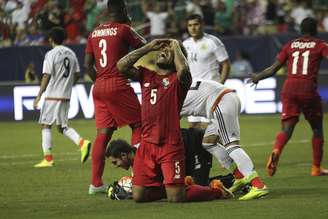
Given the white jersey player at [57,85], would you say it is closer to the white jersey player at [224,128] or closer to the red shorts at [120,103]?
the red shorts at [120,103]

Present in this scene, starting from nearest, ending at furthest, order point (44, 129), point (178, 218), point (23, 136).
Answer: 1. point (178, 218)
2. point (44, 129)
3. point (23, 136)

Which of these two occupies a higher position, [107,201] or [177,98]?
[177,98]

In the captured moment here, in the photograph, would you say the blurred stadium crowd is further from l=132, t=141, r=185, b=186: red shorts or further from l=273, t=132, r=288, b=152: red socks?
l=132, t=141, r=185, b=186: red shorts

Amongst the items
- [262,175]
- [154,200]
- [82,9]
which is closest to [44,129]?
[262,175]

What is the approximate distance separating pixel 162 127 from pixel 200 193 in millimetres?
809

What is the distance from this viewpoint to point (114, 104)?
11539 millimetres

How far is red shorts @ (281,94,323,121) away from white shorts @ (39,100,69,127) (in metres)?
3.79

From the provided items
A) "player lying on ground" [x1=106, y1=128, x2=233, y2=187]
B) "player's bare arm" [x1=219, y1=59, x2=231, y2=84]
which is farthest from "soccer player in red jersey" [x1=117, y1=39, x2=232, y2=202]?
"player's bare arm" [x1=219, y1=59, x2=231, y2=84]

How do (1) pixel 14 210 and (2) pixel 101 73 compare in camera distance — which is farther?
(2) pixel 101 73

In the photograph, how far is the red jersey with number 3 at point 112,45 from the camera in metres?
11.4

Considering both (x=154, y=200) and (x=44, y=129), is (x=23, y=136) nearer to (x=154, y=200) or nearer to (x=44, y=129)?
(x=44, y=129)

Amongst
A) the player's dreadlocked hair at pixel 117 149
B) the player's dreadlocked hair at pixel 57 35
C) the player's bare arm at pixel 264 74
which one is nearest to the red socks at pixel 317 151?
the player's bare arm at pixel 264 74

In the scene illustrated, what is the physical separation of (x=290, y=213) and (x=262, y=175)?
3495 millimetres

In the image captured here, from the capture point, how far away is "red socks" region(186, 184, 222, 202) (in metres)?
10.5
